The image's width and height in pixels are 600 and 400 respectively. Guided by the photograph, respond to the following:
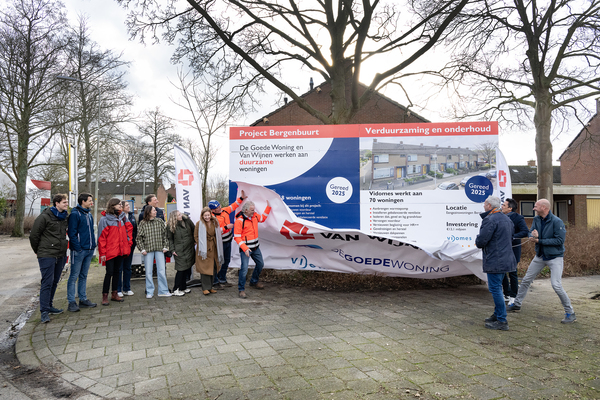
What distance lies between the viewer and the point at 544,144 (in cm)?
1397

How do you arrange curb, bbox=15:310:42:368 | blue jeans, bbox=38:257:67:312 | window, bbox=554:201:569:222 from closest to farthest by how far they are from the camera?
curb, bbox=15:310:42:368 → blue jeans, bbox=38:257:67:312 → window, bbox=554:201:569:222

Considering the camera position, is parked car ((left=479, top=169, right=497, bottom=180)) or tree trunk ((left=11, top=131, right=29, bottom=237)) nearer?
parked car ((left=479, top=169, right=497, bottom=180))

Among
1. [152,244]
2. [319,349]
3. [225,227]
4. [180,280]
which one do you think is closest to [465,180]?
[319,349]

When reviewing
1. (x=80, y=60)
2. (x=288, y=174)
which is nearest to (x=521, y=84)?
(x=288, y=174)

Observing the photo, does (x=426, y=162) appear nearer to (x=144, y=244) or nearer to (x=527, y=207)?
(x=144, y=244)

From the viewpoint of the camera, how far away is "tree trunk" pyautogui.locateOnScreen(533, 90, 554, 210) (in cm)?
1345

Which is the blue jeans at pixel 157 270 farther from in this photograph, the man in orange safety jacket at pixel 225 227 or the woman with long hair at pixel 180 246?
the man in orange safety jacket at pixel 225 227

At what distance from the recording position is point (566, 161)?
1390 inches

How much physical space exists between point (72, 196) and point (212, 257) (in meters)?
6.10

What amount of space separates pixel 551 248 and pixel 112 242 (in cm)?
727

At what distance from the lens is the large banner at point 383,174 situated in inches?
297

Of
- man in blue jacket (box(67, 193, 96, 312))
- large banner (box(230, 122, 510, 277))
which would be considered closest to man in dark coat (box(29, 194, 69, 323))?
man in blue jacket (box(67, 193, 96, 312))

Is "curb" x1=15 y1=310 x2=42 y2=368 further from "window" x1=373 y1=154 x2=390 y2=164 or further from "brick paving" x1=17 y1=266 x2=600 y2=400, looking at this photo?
"window" x1=373 y1=154 x2=390 y2=164

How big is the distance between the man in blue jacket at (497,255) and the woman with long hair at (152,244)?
18.4 feet
